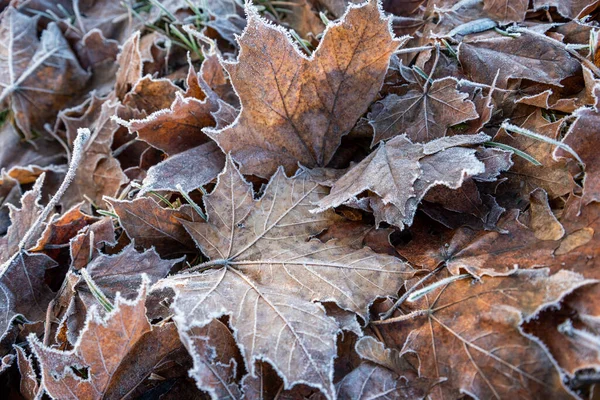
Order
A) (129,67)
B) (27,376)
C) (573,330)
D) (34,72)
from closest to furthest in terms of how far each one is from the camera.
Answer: (573,330), (27,376), (129,67), (34,72)

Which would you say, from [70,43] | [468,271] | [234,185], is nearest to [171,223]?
[234,185]

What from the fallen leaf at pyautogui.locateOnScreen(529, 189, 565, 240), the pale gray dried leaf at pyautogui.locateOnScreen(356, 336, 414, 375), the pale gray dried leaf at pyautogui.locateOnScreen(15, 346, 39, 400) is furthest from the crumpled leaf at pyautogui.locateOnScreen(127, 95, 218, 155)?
the fallen leaf at pyautogui.locateOnScreen(529, 189, 565, 240)

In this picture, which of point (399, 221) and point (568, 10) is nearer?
point (399, 221)

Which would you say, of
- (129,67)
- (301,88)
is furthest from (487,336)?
(129,67)

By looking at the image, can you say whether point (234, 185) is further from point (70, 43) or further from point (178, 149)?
Result: point (70, 43)

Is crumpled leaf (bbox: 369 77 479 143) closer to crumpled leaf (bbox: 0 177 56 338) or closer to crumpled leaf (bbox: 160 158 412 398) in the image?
crumpled leaf (bbox: 160 158 412 398)

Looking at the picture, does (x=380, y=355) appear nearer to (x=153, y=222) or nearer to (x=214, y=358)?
(x=214, y=358)

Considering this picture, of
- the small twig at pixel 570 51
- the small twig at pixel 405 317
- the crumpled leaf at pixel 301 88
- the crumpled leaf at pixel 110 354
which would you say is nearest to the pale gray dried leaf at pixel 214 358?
the crumpled leaf at pixel 110 354
